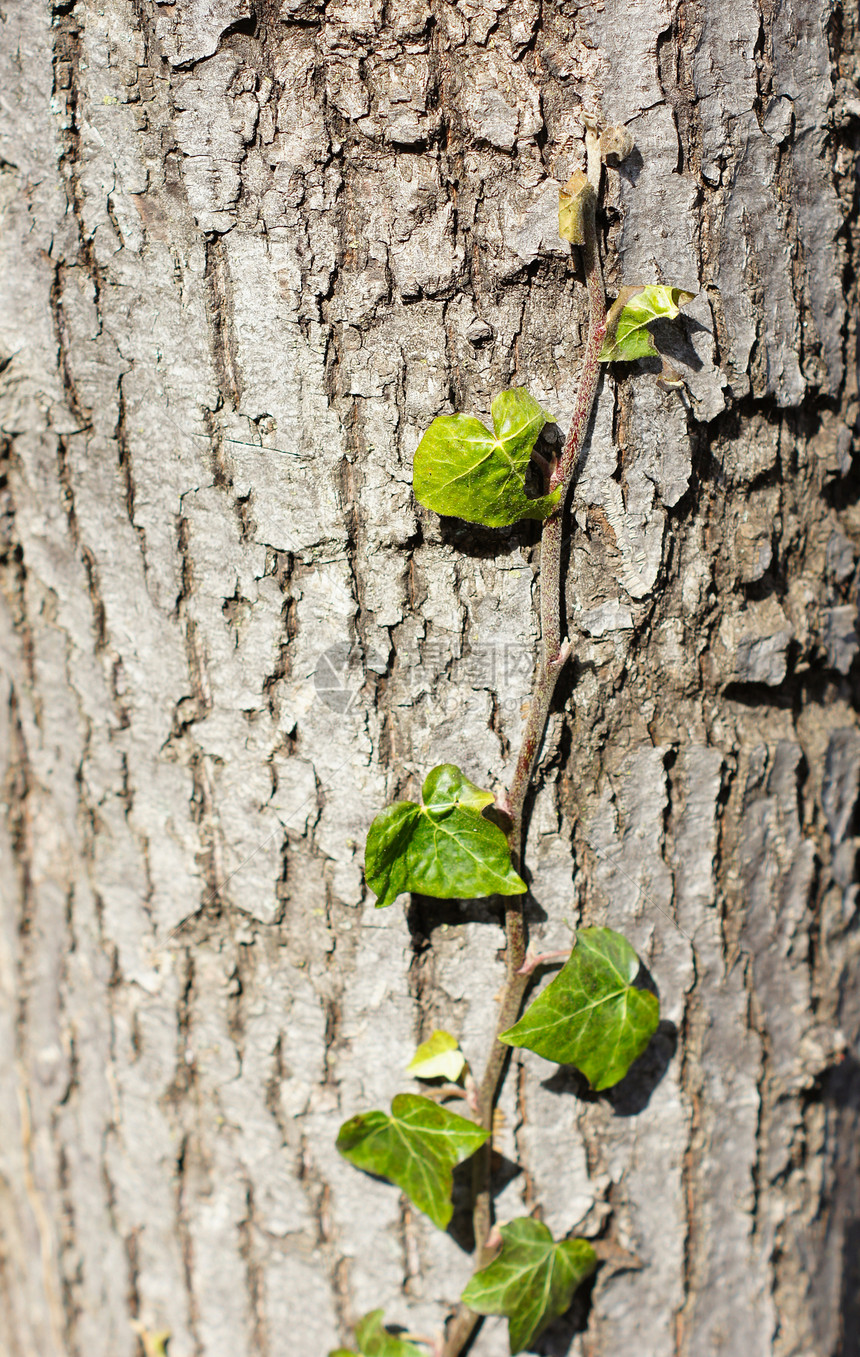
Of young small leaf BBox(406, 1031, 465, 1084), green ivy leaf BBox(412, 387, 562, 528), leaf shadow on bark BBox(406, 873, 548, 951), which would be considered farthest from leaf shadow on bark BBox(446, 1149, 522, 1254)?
green ivy leaf BBox(412, 387, 562, 528)

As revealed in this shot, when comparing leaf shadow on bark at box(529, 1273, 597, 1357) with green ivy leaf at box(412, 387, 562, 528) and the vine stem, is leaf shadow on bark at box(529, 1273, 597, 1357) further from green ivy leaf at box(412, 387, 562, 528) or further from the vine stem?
green ivy leaf at box(412, 387, 562, 528)

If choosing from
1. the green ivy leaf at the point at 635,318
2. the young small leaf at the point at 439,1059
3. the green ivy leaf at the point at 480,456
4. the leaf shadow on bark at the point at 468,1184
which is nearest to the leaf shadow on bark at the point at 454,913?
the young small leaf at the point at 439,1059

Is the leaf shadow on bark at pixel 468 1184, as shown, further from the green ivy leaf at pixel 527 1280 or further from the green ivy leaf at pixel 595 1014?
the green ivy leaf at pixel 595 1014

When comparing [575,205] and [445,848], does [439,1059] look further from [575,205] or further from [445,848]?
[575,205]

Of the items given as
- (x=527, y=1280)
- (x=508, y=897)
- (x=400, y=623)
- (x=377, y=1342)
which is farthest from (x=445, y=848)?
(x=377, y=1342)

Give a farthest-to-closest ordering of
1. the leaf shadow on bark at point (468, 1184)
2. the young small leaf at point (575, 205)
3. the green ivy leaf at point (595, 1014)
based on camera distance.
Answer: the leaf shadow on bark at point (468, 1184), the green ivy leaf at point (595, 1014), the young small leaf at point (575, 205)

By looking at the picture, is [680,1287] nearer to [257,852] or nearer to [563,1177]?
[563,1177]

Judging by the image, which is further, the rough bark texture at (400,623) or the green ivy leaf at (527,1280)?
the green ivy leaf at (527,1280)
